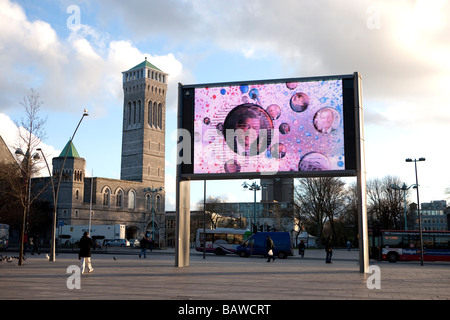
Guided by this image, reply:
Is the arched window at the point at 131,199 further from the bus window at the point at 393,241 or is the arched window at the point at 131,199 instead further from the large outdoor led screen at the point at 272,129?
the large outdoor led screen at the point at 272,129

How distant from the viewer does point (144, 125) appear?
105 metres

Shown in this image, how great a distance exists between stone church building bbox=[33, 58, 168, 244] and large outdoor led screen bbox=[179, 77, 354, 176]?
217ft

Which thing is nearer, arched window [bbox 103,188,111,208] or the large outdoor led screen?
the large outdoor led screen

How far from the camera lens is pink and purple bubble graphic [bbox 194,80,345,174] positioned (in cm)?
2200

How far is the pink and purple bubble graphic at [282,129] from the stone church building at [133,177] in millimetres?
66349

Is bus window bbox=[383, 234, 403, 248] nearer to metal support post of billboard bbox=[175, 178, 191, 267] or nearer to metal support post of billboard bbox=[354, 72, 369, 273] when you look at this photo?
metal support post of billboard bbox=[354, 72, 369, 273]

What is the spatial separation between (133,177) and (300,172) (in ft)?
281

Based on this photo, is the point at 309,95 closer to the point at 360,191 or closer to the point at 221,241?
the point at 360,191

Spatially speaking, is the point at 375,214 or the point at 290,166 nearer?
the point at 290,166

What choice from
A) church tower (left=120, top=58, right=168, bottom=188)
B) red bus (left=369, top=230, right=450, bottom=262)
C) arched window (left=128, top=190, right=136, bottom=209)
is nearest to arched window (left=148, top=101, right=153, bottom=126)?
church tower (left=120, top=58, right=168, bottom=188)

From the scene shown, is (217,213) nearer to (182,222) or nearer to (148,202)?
(148,202)

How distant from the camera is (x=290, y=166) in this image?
72.7 feet
